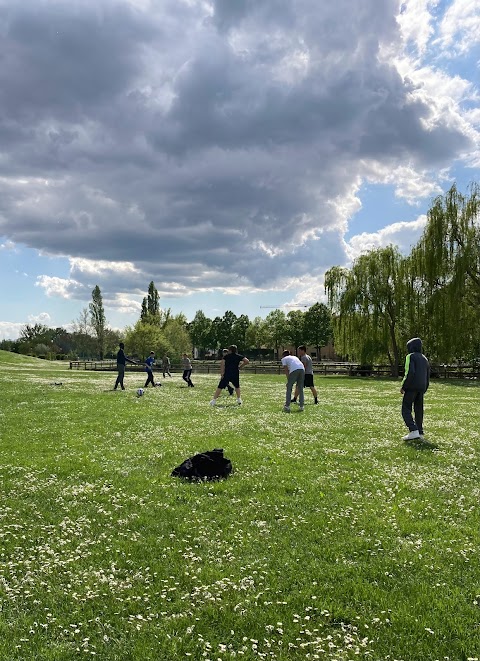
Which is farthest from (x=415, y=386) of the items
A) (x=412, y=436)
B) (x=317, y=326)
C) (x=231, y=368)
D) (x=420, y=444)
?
(x=317, y=326)

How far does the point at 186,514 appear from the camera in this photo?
7.09 metres

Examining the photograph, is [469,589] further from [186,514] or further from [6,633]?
[6,633]

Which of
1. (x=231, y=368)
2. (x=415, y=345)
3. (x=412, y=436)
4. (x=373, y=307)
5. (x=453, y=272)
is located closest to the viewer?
(x=412, y=436)

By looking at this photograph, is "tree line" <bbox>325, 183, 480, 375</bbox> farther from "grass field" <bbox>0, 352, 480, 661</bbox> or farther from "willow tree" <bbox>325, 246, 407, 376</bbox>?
"grass field" <bbox>0, 352, 480, 661</bbox>

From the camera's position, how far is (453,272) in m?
42.3

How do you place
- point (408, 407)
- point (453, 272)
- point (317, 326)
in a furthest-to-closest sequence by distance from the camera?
point (317, 326)
point (453, 272)
point (408, 407)

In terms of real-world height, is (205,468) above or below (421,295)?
below

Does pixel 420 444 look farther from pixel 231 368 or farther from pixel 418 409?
pixel 231 368

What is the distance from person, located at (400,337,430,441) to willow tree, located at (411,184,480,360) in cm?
3218

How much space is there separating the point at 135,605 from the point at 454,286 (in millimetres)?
42300

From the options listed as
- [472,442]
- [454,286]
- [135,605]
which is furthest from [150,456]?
[454,286]

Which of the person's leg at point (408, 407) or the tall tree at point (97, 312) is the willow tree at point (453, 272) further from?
the tall tree at point (97, 312)

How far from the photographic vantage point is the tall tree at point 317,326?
343ft

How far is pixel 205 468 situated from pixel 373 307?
138 feet
